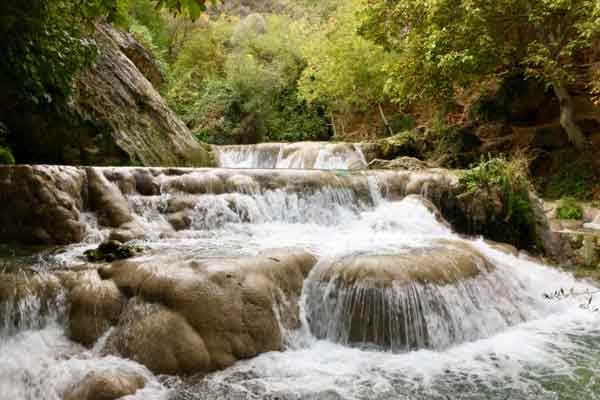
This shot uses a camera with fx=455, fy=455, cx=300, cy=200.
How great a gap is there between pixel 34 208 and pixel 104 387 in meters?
3.34

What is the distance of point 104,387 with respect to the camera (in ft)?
11.2

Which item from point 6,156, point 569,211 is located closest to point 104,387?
point 6,156

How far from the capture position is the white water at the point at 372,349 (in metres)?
3.59

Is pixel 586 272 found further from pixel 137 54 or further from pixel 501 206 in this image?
pixel 137 54

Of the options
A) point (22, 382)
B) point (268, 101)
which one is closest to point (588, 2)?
point (22, 382)

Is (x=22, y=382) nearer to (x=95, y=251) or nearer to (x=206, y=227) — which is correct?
(x=95, y=251)

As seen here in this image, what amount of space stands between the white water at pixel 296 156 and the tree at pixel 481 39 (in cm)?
245

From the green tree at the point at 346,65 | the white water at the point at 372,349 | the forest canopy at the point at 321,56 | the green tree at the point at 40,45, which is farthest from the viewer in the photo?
the green tree at the point at 346,65

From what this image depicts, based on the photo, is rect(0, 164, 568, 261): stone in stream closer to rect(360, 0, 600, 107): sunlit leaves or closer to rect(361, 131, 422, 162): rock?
rect(360, 0, 600, 107): sunlit leaves

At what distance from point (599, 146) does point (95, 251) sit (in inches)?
454

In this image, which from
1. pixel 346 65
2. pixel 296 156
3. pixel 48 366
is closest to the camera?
pixel 48 366

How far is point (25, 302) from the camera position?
4.05m

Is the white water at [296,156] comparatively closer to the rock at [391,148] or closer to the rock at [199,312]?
the rock at [391,148]

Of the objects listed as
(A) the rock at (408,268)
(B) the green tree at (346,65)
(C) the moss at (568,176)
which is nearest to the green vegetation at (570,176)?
(C) the moss at (568,176)
